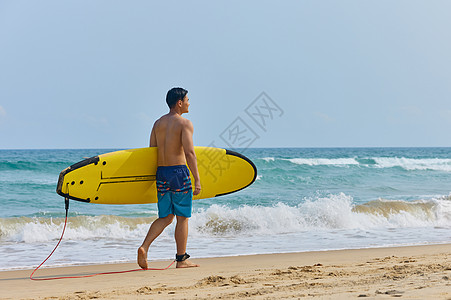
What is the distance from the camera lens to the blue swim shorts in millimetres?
4262

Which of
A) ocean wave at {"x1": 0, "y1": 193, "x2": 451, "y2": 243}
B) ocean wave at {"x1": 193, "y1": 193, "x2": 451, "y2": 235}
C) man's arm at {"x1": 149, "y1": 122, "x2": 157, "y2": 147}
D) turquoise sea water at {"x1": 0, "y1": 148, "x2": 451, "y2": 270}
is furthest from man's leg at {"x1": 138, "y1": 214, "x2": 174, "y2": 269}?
ocean wave at {"x1": 193, "y1": 193, "x2": 451, "y2": 235}

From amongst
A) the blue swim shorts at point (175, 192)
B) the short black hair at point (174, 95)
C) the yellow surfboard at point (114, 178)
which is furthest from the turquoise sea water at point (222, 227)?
the short black hair at point (174, 95)

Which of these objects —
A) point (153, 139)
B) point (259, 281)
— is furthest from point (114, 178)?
point (259, 281)

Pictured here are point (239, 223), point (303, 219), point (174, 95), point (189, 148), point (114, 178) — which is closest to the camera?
point (189, 148)

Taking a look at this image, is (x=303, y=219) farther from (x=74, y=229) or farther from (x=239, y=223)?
(x=74, y=229)

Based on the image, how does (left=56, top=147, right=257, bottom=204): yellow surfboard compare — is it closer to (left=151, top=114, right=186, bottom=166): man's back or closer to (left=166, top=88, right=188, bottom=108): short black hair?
(left=151, top=114, right=186, bottom=166): man's back

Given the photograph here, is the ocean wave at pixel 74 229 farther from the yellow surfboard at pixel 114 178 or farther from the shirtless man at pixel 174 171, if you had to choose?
the shirtless man at pixel 174 171

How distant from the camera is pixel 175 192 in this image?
14.0 ft

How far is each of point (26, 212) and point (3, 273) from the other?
18.1ft

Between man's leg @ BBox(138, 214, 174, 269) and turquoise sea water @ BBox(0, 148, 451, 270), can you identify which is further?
turquoise sea water @ BBox(0, 148, 451, 270)

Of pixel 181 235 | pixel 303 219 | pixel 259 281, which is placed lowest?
pixel 303 219

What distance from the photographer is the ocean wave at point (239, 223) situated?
705cm

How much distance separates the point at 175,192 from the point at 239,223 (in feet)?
11.5

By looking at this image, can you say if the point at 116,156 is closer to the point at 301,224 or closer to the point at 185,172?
the point at 185,172
